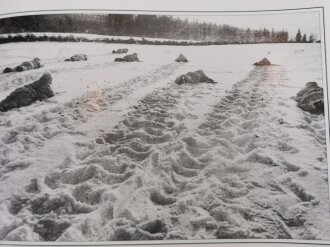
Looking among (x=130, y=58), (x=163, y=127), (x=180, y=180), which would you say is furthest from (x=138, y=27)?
(x=180, y=180)

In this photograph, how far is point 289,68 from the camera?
791 millimetres

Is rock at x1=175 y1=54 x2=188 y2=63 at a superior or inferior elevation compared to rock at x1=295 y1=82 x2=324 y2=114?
superior

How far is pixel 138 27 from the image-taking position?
81 cm

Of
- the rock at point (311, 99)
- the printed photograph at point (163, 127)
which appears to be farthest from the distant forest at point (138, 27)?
the rock at point (311, 99)

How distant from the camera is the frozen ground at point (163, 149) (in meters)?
0.70

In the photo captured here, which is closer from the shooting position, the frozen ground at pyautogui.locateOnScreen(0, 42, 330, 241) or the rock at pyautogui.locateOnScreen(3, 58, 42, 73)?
the frozen ground at pyautogui.locateOnScreen(0, 42, 330, 241)

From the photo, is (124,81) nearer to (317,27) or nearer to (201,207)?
(201,207)

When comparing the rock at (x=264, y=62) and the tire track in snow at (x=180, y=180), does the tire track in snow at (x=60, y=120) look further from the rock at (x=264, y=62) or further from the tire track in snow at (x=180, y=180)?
the rock at (x=264, y=62)

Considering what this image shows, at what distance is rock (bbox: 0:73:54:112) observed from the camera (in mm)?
797

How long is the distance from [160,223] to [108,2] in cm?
43

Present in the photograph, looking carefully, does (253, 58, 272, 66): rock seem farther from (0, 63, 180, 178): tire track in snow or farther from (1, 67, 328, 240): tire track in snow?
(0, 63, 180, 178): tire track in snow

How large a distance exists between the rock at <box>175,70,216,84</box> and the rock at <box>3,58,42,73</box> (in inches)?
10.6

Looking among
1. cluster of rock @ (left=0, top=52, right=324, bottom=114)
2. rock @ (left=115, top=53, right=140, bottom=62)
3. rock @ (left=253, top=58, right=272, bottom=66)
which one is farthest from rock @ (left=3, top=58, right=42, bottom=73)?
rock @ (left=253, top=58, right=272, bottom=66)

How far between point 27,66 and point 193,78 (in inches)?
12.5
